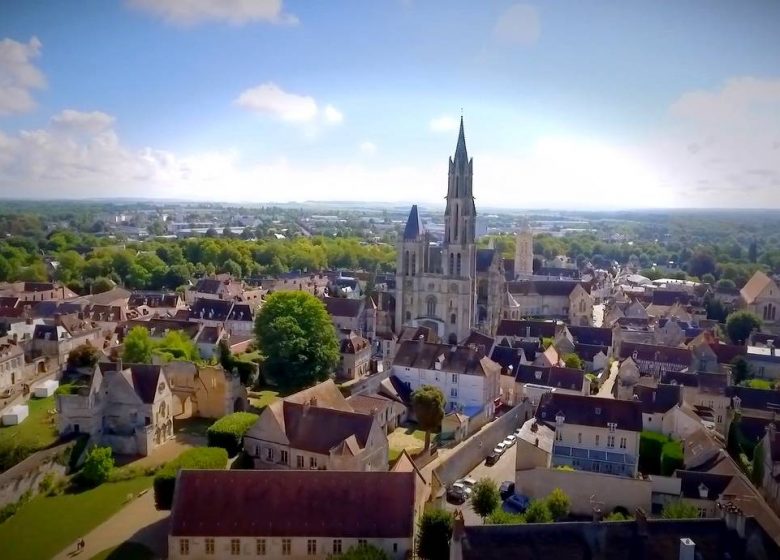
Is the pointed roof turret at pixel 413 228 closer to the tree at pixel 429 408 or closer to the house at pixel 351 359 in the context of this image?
the house at pixel 351 359

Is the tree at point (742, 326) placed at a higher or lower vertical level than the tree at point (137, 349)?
lower

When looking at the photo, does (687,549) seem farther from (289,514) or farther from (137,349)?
(137,349)

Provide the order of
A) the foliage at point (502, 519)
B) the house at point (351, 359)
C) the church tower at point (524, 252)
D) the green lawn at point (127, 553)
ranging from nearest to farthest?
1. the foliage at point (502, 519)
2. the green lawn at point (127, 553)
3. the house at point (351, 359)
4. the church tower at point (524, 252)

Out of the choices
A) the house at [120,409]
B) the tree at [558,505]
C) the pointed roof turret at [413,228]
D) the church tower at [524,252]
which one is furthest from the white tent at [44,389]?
the church tower at [524,252]

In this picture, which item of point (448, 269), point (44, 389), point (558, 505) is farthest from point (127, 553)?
point (448, 269)

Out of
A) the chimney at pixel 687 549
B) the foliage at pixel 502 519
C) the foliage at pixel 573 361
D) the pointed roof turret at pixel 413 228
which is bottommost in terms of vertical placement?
the foliage at pixel 573 361

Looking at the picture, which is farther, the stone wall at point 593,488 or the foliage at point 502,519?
the stone wall at point 593,488
